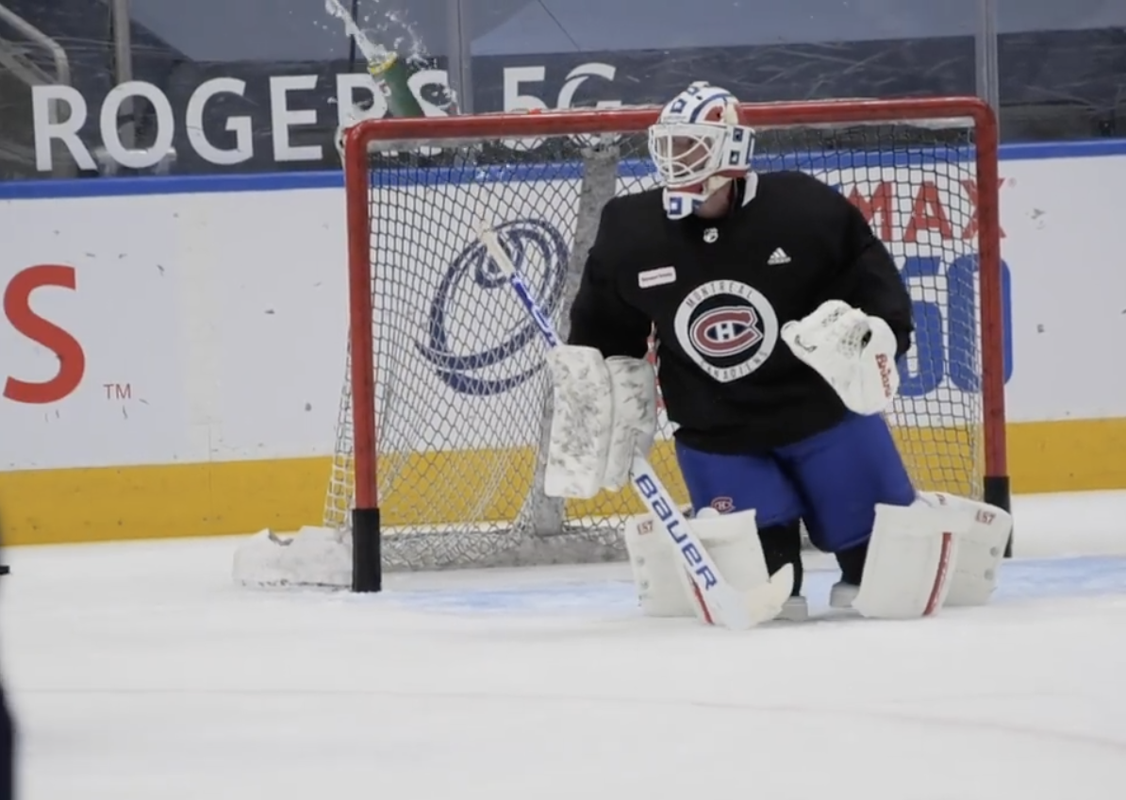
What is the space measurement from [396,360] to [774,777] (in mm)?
2970

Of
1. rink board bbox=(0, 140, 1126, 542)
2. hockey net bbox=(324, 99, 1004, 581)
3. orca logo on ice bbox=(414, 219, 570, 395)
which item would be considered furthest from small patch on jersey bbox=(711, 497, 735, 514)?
rink board bbox=(0, 140, 1126, 542)

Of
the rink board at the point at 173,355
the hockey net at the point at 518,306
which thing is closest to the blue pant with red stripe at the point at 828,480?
the hockey net at the point at 518,306

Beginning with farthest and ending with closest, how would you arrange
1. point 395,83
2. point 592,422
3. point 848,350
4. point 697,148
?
1. point 395,83
2. point 592,422
3. point 697,148
4. point 848,350

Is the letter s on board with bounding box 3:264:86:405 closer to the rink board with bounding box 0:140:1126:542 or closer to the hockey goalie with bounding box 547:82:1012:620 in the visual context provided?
the rink board with bounding box 0:140:1126:542

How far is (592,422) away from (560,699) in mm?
905

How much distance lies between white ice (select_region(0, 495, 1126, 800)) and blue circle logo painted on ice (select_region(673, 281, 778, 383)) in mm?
419

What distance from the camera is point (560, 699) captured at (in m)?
2.52

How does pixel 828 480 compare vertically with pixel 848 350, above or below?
below

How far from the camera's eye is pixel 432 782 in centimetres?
202

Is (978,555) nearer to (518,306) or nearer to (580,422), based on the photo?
(580,422)

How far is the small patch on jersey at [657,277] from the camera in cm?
337

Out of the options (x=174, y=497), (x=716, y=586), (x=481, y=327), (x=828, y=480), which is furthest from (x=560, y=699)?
(x=174, y=497)

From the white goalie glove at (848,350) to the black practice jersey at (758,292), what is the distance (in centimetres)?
14

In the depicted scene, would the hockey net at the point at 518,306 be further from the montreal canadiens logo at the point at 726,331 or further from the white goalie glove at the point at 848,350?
the white goalie glove at the point at 848,350
